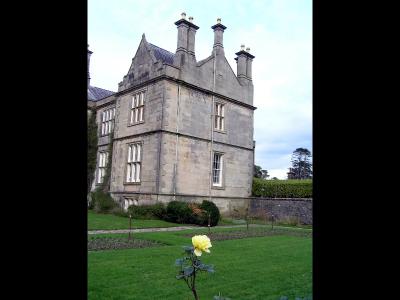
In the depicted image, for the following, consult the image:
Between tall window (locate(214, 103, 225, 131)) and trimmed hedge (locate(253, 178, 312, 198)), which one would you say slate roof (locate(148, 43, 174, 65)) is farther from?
trimmed hedge (locate(253, 178, 312, 198))

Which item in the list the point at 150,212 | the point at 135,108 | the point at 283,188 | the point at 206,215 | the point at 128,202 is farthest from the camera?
the point at 283,188

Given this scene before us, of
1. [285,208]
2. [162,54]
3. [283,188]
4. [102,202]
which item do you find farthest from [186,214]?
[162,54]

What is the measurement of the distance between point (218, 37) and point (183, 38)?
10.1 feet

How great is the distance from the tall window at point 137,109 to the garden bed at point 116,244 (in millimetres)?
9863

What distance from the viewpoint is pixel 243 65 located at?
866 inches

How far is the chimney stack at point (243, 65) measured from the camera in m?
21.9

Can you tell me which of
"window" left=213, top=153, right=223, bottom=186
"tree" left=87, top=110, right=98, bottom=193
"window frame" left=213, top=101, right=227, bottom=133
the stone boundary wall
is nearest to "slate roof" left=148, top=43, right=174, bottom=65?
"window frame" left=213, top=101, right=227, bottom=133

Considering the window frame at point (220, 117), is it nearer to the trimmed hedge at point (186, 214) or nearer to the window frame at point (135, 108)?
the window frame at point (135, 108)

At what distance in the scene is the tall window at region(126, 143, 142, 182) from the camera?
18672mm

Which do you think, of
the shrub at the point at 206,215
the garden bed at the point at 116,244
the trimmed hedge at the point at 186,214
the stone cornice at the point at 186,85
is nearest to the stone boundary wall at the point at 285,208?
the shrub at the point at 206,215

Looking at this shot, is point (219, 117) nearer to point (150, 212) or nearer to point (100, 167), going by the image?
point (150, 212)
